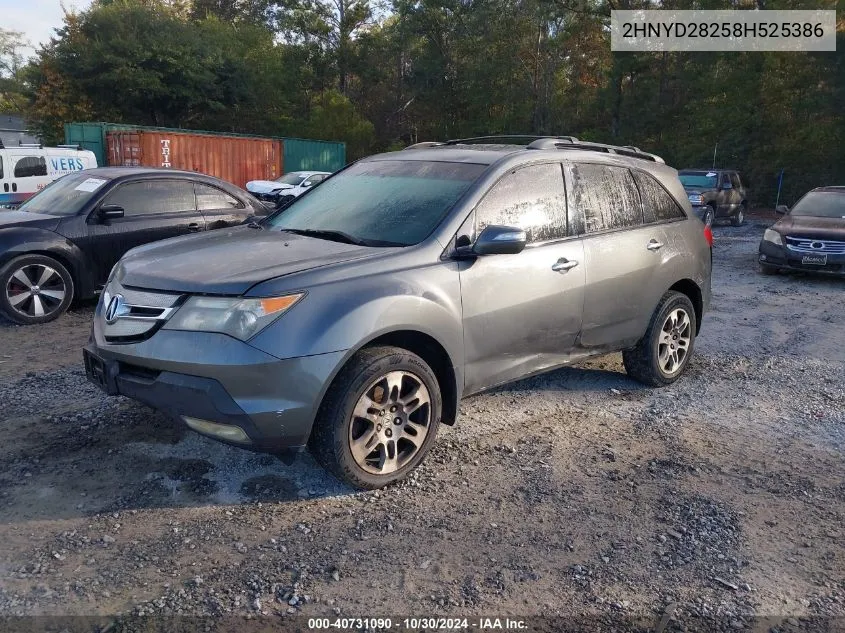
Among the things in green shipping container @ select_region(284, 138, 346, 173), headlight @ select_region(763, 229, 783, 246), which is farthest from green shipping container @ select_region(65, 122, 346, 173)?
headlight @ select_region(763, 229, 783, 246)

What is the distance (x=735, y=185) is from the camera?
20.2 m

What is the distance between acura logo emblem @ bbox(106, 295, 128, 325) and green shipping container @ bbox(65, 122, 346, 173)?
21.5 m

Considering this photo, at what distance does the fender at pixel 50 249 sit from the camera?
23.0 ft

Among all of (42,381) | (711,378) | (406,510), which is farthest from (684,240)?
(42,381)

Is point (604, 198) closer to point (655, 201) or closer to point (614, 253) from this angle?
point (614, 253)

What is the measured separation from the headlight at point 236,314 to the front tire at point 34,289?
463 cm

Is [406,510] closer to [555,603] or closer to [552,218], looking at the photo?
[555,603]

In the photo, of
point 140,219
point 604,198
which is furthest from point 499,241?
point 140,219

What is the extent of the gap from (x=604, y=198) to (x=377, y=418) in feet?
7.82

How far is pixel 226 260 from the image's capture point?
146 inches

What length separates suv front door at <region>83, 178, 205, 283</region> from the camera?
746cm

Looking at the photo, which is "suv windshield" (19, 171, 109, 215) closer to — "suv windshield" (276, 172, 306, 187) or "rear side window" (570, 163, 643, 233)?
"rear side window" (570, 163, 643, 233)

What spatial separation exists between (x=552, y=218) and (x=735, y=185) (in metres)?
17.8

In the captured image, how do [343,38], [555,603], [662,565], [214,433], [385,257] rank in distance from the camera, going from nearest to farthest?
[555,603], [662,565], [214,433], [385,257], [343,38]
